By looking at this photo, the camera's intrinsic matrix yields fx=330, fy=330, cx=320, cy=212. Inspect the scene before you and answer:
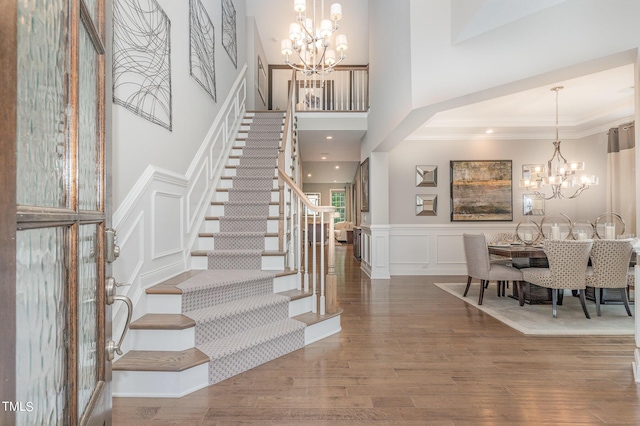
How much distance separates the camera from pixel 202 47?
3807 millimetres

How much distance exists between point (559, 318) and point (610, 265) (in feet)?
2.68

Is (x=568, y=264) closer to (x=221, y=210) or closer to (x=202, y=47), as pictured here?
(x=221, y=210)

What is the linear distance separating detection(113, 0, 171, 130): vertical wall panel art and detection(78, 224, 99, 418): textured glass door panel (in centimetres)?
172

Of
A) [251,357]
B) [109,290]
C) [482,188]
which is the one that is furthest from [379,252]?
[109,290]

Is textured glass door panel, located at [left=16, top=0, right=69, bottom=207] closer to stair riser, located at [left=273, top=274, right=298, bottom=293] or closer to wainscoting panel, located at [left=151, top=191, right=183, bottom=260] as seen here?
wainscoting panel, located at [left=151, top=191, right=183, bottom=260]

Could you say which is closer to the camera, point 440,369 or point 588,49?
point 440,369

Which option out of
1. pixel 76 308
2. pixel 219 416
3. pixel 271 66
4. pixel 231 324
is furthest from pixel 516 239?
pixel 271 66

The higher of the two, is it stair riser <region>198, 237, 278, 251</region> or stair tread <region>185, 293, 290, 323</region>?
stair riser <region>198, 237, 278, 251</region>

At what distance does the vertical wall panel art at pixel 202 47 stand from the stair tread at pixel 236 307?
2.40 meters

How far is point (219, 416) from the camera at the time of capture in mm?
1829

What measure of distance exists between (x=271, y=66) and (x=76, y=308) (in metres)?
8.94

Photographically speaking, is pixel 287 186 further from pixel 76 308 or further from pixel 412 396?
pixel 76 308

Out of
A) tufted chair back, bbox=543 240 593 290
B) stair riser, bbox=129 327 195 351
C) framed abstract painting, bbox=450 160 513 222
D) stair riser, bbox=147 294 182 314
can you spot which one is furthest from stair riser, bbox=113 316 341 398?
framed abstract painting, bbox=450 160 513 222

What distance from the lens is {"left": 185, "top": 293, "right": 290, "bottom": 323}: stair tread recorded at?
7.73 feet
